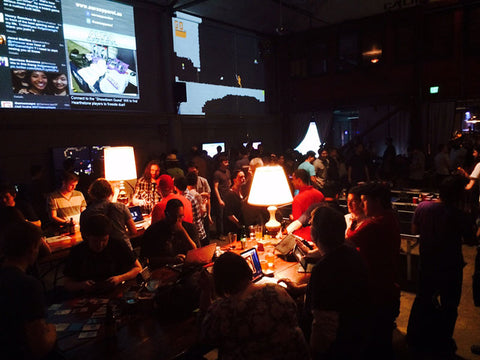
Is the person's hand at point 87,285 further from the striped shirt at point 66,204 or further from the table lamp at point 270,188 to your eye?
the striped shirt at point 66,204

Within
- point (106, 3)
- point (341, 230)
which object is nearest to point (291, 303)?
point (341, 230)

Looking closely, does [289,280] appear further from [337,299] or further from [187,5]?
[187,5]

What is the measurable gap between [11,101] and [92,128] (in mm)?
1581

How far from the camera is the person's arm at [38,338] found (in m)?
1.73

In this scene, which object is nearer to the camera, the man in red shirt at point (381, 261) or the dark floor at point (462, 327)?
the man in red shirt at point (381, 261)

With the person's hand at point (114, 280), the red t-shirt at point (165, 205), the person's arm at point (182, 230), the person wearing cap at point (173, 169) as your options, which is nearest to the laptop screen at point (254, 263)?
the person's arm at point (182, 230)

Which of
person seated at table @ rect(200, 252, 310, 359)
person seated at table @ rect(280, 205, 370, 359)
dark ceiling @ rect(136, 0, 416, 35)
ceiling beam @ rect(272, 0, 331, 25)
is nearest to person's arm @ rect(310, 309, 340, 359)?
person seated at table @ rect(280, 205, 370, 359)

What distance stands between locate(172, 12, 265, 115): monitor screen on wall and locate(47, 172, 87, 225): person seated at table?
506cm

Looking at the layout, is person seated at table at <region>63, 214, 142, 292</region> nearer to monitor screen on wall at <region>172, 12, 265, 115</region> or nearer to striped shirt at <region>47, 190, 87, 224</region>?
striped shirt at <region>47, 190, 87, 224</region>

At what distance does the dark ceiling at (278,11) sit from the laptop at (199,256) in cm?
750

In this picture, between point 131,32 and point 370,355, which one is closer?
point 370,355

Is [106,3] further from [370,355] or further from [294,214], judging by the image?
[370,355]

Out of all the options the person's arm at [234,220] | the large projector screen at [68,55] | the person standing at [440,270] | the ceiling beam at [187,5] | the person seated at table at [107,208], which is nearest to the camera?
the person standing at [440,270]

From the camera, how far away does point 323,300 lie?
6.28 ft
